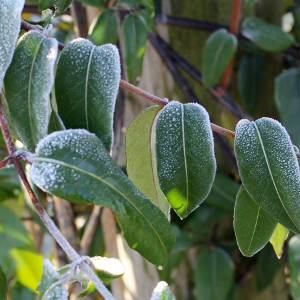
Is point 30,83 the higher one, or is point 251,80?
point 30,83

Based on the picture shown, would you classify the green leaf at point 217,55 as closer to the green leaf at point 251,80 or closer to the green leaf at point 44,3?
the green leaf at point 251,80

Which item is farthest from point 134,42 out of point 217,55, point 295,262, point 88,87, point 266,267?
point 266,267

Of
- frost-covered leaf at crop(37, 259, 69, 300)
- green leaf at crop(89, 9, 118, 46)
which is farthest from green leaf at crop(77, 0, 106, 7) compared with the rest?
frost-covered leaf at crop(37, 259, 69, 300)

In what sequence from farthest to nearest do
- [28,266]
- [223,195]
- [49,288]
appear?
[223,195]
[28,266]
[49,288]

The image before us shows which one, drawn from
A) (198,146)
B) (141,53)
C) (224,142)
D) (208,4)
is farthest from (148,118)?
(208,4)

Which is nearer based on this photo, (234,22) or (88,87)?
(88,87)

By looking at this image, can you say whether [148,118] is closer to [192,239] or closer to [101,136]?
[101,136]

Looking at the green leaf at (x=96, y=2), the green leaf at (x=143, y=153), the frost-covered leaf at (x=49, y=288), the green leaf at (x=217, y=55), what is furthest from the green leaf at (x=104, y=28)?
the frost-covered leaf at (x=49, y=288)

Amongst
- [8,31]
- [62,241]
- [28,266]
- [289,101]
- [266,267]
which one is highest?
[8,31]

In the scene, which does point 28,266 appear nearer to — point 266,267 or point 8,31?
point 8,31
